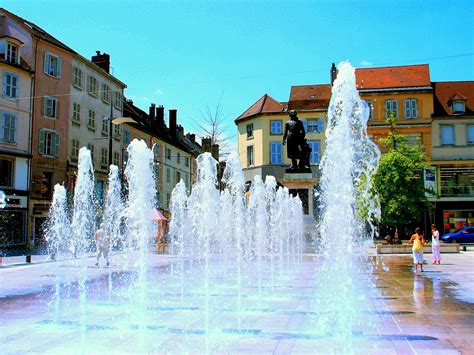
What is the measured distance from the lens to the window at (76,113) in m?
36.6

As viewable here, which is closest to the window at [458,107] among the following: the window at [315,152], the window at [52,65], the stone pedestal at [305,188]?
the window at [315,152]

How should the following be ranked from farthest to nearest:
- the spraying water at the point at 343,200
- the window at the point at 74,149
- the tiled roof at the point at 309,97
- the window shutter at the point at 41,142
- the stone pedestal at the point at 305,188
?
the tiled roof at the point at 309,97
the window at the point at 74,149
the window shutter at the point at 41,142
the stone pedestal at the point at 305,188
the spraying water at the point at 343,200

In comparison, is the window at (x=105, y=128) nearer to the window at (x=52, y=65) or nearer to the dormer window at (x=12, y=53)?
the window at (x=52, y=65)

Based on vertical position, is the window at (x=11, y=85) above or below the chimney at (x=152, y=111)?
below

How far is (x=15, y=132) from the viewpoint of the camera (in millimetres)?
31469

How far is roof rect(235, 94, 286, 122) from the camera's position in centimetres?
5150

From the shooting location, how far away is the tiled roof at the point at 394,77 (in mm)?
44844

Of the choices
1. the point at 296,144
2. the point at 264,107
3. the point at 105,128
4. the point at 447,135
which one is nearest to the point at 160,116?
the point at 264,107

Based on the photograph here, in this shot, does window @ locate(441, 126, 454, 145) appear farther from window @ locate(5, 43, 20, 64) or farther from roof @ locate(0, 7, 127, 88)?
window @ locate(5, 43, 20, 64)

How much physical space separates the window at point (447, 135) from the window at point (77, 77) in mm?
30114

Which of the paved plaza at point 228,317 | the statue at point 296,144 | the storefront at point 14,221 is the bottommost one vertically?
the paved plaza at point 228,317

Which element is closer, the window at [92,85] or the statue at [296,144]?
the statue at [296,144]

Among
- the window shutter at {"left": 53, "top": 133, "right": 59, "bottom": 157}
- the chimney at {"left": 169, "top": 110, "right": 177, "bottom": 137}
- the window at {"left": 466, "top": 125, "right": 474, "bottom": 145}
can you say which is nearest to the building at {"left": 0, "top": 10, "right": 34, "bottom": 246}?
the window shutter at {"left": 53, "top": 133, "right": 59, "bottom": 157}

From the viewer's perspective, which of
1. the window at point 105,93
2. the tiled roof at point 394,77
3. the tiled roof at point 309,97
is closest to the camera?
the window at point 105,93
